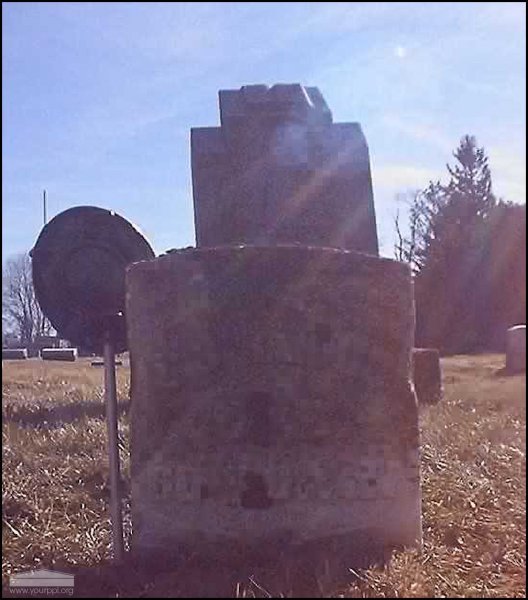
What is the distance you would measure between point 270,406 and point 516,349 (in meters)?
1.22

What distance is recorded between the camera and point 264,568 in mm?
4387

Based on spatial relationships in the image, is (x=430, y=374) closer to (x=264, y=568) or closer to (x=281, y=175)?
(x=281, y=175)

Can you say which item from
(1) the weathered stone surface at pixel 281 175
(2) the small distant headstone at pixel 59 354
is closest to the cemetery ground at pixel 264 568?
(2) the small distant headstone at pixel 59 354

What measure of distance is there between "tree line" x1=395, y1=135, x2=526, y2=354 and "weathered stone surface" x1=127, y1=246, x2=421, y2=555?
2.06ft

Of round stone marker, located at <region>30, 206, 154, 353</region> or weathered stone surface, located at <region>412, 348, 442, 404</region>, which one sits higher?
round stone marker, located at <region>30, 206, 154, 353</region>

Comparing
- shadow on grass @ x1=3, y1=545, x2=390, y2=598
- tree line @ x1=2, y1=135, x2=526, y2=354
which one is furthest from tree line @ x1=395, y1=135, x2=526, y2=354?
shadow on grass @ x1=3, y1=545, x2=390, y2=598

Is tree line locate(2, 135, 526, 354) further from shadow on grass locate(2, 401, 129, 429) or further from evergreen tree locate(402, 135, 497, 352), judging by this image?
shadow on grass locate(2, 401, 129, 429)

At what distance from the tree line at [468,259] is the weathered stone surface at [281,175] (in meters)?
0.48

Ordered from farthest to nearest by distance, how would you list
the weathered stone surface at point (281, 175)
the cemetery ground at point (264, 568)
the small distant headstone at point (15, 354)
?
the small distant headstone at point (15, 354), the weathered stone surface at point (281, 175), the cemetery ground at point (264, 568)

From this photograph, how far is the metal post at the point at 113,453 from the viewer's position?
15.4 feet

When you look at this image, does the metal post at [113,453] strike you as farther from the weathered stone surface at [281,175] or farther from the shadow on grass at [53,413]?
the shadow on grass at [53,413]

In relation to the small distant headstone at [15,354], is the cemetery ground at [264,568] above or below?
below

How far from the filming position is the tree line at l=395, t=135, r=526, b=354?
5.02m

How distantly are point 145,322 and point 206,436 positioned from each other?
0.65 meters
